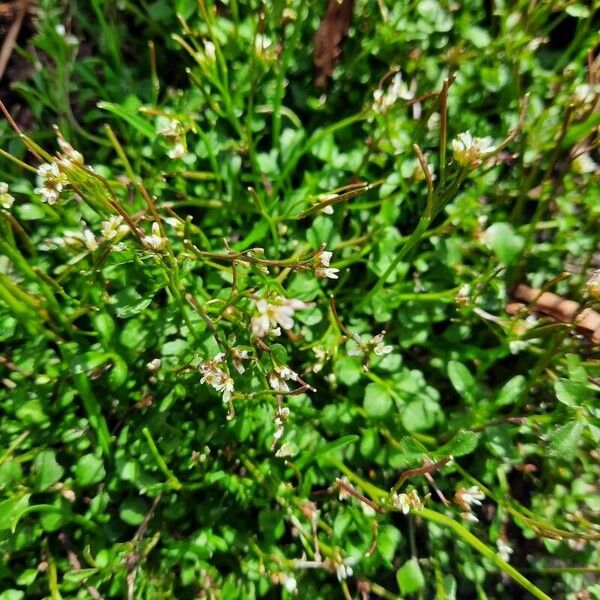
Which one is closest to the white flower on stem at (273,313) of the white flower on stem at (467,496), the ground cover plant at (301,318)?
the ground cover plant at (301,318)

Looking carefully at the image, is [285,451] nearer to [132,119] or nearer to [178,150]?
[178,150]

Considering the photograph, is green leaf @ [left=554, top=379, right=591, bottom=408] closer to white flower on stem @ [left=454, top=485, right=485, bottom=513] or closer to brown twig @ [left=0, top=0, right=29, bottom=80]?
white flower on stem @ [left=454, top=485, right=485, bottom=513]

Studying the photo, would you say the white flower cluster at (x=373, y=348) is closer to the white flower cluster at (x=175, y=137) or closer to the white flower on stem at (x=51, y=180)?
the white flower cluster at (x=175, y=137)

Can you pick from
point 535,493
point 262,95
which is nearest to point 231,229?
point 262,95

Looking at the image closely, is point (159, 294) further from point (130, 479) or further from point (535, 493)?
point (535, 493)

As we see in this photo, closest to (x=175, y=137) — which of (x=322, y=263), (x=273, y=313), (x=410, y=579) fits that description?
(x=322, y=263)

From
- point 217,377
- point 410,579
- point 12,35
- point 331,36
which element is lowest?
point 410,579

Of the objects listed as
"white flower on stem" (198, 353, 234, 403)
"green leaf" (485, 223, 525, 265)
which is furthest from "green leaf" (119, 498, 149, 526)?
"green leaf" (485, 223, 525, 265)

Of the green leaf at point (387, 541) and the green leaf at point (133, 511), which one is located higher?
the green leaf at point (133, 511)
